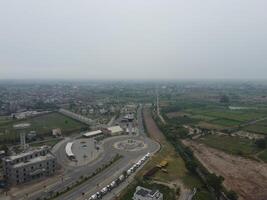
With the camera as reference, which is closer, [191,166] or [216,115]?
[191,166]

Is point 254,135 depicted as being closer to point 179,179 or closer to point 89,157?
point 179,179

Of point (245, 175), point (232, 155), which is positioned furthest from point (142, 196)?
point (232, 155)

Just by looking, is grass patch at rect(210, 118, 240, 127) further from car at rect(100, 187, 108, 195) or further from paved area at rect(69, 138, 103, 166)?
car at rect(100, 187, 108, 195)

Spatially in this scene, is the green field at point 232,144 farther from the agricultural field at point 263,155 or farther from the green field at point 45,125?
the green field at point 45,125

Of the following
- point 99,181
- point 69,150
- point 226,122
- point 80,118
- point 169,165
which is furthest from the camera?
point 80,118

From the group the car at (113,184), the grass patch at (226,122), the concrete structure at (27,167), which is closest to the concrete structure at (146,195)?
the car at (113,184)

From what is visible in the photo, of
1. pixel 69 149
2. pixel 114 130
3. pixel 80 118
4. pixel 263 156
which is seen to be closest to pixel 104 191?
pixel 69 149

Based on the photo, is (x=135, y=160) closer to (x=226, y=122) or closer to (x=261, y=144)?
(x=261, y=144)
